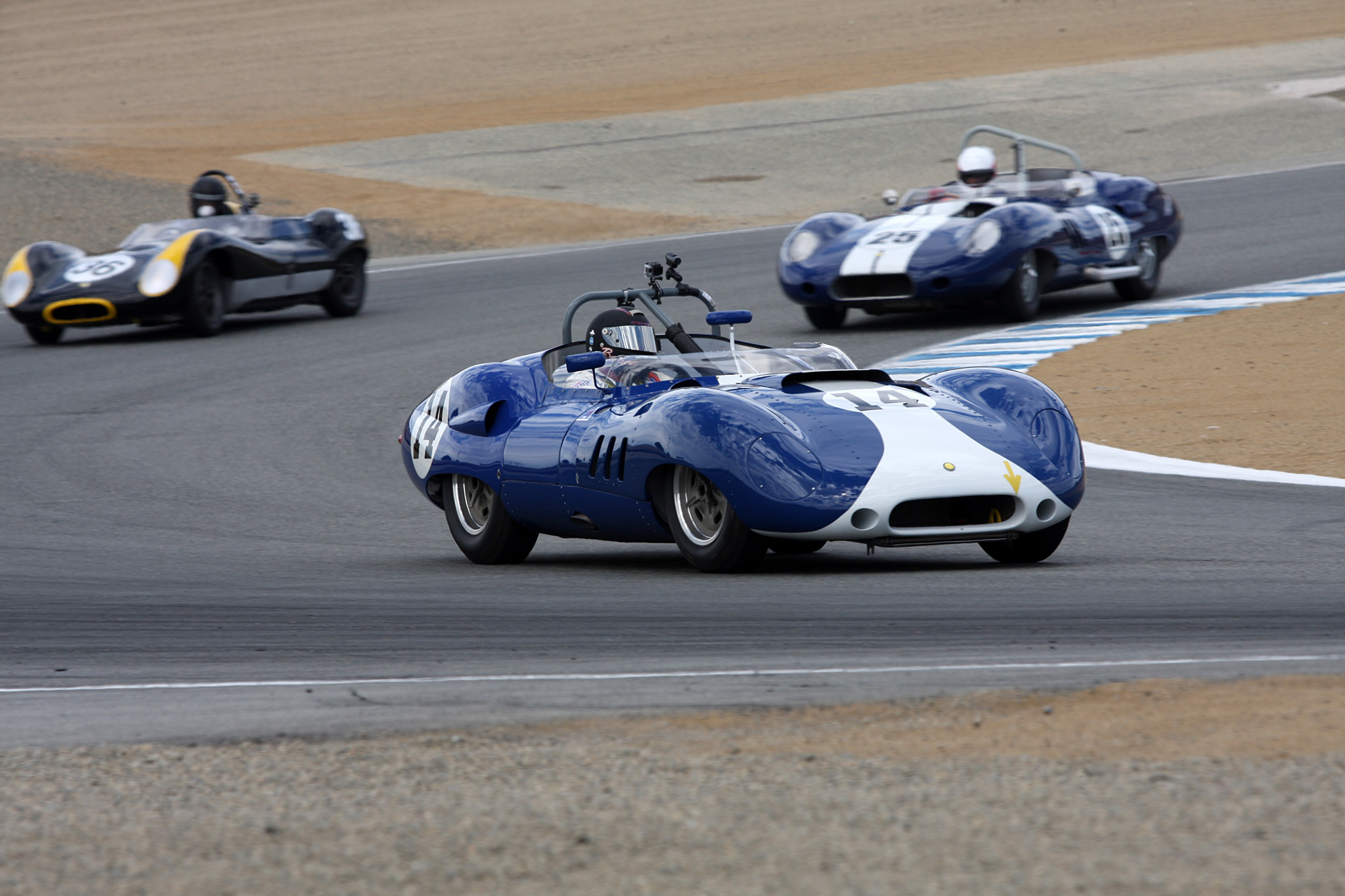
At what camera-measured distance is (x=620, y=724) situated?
5078mm

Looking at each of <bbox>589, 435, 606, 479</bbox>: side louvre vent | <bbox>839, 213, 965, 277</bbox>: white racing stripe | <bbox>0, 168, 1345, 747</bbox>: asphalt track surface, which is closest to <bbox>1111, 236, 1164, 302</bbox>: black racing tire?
<bbox>839, 213, 965, 277</bbox>: white racing stripe

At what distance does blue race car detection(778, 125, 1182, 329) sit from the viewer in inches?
648

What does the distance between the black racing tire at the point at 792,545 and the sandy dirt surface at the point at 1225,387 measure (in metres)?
3.84

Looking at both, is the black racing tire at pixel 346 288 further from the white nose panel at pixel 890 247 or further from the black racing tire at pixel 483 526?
the black racing tire at pixel 483 526

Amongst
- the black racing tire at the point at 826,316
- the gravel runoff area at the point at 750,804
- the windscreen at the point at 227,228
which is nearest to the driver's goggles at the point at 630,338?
the gravel runoff area at the point at 750,804

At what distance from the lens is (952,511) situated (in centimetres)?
753

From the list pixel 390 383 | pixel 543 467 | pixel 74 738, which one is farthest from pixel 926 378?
pixel 390 383

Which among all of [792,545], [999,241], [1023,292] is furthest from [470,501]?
[1023,292]

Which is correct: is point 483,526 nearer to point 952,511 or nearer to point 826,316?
point 952,511

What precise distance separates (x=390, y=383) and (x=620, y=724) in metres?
11.1

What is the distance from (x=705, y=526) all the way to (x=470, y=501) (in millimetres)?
1794

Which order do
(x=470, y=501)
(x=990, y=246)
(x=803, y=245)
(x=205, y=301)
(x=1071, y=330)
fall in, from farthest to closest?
(x=205, y=301)
(x=803, y=245)
(x=1071, y=330)
(x=990, y=246)
(x=470, y=501)

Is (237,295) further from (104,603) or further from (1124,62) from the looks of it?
(1124,62)

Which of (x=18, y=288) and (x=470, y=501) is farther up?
(x=470, y=501)
